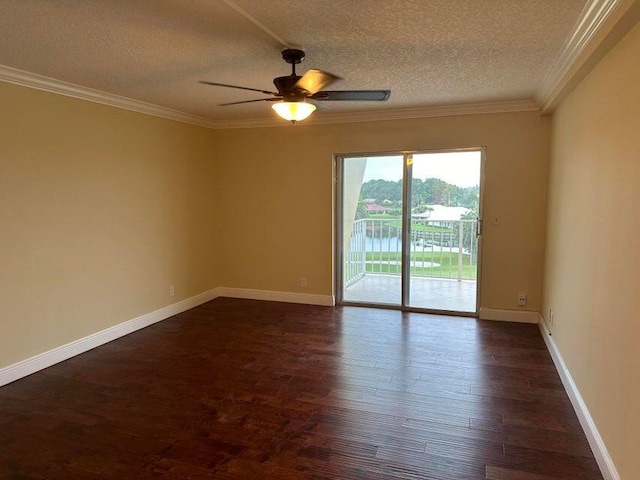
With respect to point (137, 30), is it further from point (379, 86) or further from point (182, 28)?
point (379, 86)

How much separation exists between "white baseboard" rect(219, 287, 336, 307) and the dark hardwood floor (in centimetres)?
108

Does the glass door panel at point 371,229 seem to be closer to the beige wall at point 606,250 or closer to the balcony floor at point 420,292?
the balcony floor at point 420,292

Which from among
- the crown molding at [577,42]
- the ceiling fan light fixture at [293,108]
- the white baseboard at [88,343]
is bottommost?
the white baseboard at [88,343]

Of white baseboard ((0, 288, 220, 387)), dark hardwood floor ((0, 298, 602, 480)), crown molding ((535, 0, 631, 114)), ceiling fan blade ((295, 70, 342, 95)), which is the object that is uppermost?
crown molding ((535, 0, 631, 114))

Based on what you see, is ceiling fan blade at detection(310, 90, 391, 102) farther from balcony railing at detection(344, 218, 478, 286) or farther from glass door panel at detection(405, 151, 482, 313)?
balcony railing at detection(344, 218, 478, 286)

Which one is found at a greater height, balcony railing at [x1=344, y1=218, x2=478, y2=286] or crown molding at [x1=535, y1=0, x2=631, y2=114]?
crown molding at [x1=535, y1=0, x2=631, y2=114]

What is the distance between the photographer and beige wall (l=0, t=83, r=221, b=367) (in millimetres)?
3199

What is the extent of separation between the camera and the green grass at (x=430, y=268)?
18.7 ft

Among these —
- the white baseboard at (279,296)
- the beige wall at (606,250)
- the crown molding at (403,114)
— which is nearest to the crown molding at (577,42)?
the beige wall at (606,250)

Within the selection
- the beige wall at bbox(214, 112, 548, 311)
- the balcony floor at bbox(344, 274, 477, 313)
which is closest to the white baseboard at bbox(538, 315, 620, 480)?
the beige wall at bbox(214, 112, 548, 311)

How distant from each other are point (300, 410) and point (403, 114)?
135 inches

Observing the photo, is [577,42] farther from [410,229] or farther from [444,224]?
[444,224]

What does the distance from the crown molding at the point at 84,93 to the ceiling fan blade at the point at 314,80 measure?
7.16 feet

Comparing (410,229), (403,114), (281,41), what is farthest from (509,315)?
(281,41)
